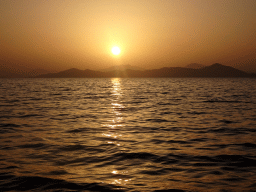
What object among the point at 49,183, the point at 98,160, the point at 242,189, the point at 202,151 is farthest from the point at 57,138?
the point at 242,189

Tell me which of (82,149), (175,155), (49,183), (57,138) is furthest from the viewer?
(57,138)

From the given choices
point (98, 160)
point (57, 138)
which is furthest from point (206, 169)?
point (57, 138)

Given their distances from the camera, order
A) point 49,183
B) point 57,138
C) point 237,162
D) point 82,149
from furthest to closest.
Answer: point 57,138
point 82,149
point 237,162
point 49,183

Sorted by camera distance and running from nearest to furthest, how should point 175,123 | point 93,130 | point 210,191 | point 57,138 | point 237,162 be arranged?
point 210,191 < point 237,162 < point 57,138 < point 93,130 < point 175,123

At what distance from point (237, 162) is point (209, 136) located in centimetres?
424

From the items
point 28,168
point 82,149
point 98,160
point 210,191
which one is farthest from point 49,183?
point 210,191

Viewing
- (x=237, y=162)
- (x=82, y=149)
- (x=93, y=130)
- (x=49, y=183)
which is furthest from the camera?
(x=93, y=130)

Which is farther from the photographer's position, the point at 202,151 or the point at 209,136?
the point at 209,136

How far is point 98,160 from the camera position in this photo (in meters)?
9.56

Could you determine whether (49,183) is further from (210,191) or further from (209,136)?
(209,136)

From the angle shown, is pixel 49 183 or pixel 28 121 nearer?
pixel 49 183

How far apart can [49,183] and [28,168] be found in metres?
1.63

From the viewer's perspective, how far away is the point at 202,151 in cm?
1076

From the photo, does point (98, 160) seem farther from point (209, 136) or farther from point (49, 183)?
point (209, 136)
